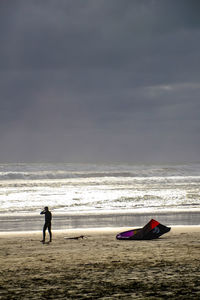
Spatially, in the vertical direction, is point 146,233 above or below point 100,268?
above

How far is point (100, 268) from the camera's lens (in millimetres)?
12445

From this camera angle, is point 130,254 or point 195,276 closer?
point 195,276

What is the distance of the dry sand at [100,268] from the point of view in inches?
383

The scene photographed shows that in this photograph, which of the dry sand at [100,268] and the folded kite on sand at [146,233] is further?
the folded kite on sand at [146,233]

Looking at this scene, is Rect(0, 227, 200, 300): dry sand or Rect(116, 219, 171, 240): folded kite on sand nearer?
Rect(0, 227, 200, 300): dry sand

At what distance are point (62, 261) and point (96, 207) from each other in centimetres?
1857

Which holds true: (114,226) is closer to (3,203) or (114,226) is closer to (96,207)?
(96,207)

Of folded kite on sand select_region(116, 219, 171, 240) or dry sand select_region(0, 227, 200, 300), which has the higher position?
folded kite on sand select_region(116, 219, 171, 240)

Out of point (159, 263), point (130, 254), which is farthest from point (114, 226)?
point (159, 263)

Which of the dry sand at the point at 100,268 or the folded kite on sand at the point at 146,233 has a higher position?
the folded kite on sand at the point at 146,233

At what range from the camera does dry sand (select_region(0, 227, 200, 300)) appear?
972cm

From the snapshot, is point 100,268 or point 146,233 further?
point 146,233

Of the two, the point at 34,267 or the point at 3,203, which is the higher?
the point at 3,203

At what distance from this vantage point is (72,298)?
924cm
